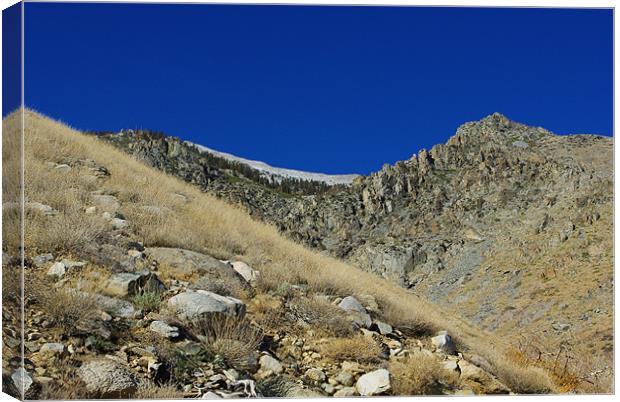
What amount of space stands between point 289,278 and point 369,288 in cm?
164

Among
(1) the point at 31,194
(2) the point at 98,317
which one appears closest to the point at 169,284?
(2) the point at 98,317

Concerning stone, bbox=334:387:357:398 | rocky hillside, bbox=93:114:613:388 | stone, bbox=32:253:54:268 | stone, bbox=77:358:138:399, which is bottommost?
stone, bbox=334:387:357:398

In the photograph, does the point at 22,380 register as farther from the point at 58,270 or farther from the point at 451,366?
the point at 451,366

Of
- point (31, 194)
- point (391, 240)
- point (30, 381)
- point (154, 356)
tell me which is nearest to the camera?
point (30, 381)

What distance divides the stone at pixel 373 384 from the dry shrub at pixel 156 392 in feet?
5.05

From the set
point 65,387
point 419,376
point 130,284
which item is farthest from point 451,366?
point 65,387

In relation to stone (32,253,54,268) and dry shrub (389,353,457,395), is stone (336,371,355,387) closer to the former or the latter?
dry shrub (389,353,457,395)

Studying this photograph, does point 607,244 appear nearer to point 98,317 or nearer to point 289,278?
point 289,278

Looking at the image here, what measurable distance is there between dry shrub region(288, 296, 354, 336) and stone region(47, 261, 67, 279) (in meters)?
2.16

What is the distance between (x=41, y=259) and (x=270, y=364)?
7.31 feet

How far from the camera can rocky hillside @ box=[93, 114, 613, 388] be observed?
35.3 meters

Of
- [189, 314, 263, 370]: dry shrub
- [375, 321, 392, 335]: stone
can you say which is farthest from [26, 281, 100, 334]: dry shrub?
[375, 321, 392, 335]: stone

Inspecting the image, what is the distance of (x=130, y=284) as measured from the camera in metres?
5.61

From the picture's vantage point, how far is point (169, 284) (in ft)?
19.8
